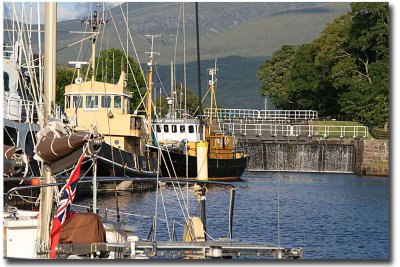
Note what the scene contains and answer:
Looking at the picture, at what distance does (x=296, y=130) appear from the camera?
8631cm

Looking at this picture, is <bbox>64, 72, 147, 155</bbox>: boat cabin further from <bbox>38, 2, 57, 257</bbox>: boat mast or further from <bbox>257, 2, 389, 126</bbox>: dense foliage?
<bbox>257, 2, 389, 126</bbox>: dense foliage

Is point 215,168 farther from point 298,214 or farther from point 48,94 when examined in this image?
point 48,94

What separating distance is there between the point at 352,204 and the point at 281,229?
1252cm

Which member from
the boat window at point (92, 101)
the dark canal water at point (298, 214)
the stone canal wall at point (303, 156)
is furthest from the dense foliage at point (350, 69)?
the boat window at point (92, 101)

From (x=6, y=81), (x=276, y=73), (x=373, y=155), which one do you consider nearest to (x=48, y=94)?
(x=6, y=81)

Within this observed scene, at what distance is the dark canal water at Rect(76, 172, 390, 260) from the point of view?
1158 inches

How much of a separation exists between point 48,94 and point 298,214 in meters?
26.5

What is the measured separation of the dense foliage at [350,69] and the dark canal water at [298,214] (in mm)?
23043

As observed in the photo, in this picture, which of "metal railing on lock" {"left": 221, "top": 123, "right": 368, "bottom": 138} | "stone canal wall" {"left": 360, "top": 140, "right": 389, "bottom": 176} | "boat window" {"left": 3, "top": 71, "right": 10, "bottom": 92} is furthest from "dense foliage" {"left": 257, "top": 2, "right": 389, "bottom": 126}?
"boat window" {"left": 3, "top": 71, "right": 10, "bottom": 92}

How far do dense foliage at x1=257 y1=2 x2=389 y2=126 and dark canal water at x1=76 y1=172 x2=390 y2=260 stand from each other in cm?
2304

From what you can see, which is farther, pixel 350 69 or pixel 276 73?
pixel 276 73

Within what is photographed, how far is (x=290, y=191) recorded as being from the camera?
53.7m

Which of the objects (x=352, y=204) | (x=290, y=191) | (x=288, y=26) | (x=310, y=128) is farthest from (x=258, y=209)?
(x=288, y=26)

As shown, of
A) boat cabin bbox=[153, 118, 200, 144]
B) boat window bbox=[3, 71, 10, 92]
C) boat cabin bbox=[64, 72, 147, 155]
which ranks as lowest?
boat cabin bbox=[153, 118, 200, 144]
